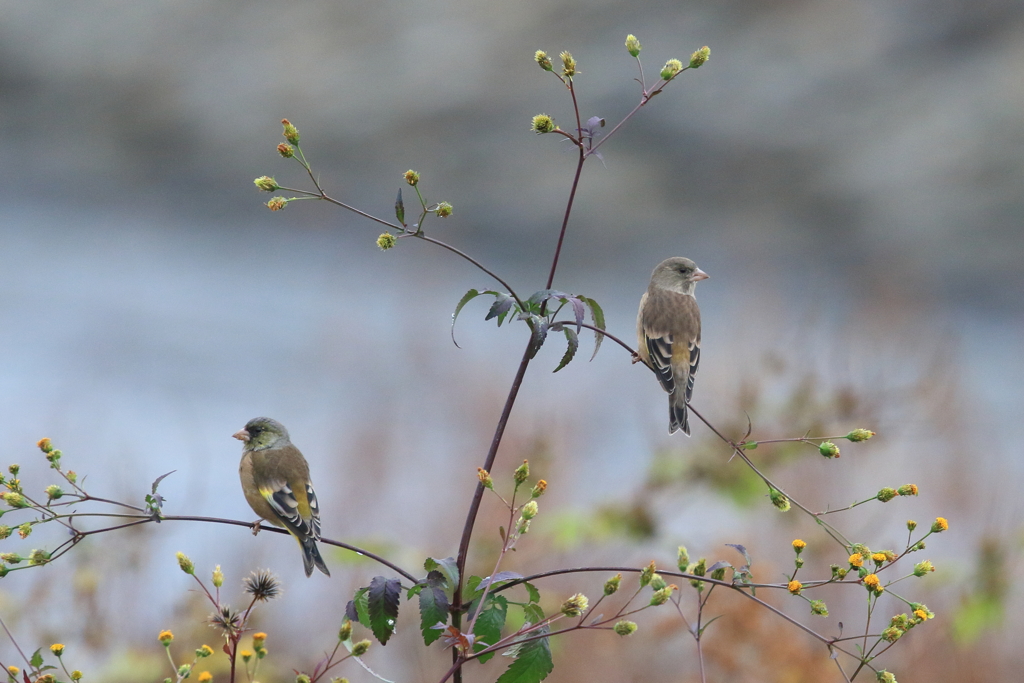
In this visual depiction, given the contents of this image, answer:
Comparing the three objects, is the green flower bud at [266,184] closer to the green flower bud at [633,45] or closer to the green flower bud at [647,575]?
the green flower bud at [633,45]

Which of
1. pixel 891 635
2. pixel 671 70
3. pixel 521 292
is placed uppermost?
pixel 521 292

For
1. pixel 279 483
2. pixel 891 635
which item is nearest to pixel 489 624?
pixel 891 635

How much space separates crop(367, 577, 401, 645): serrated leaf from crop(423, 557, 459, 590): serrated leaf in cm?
5

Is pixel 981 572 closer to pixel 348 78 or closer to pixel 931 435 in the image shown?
pixel 931 435

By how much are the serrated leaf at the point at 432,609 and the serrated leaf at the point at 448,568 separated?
0.01m

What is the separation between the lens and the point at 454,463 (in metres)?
4.06

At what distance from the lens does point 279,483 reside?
1.99 meters

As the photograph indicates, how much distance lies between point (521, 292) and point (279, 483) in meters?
5.85

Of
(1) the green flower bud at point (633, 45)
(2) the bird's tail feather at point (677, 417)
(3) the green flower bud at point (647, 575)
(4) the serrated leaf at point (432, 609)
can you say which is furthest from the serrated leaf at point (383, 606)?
(2) the bird's tail feather at point (677, 417)

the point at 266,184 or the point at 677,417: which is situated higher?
the point at 677,417

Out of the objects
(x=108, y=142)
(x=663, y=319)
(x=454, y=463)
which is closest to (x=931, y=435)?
(x=663, y=319)

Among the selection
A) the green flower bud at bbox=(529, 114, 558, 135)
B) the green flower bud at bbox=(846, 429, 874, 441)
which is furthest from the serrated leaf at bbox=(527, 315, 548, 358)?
the green flower bud at bbox=(846, 429, 874, 441)

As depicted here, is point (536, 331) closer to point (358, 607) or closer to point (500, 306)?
point (500, 306)

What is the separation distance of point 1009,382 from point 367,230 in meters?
5.56
